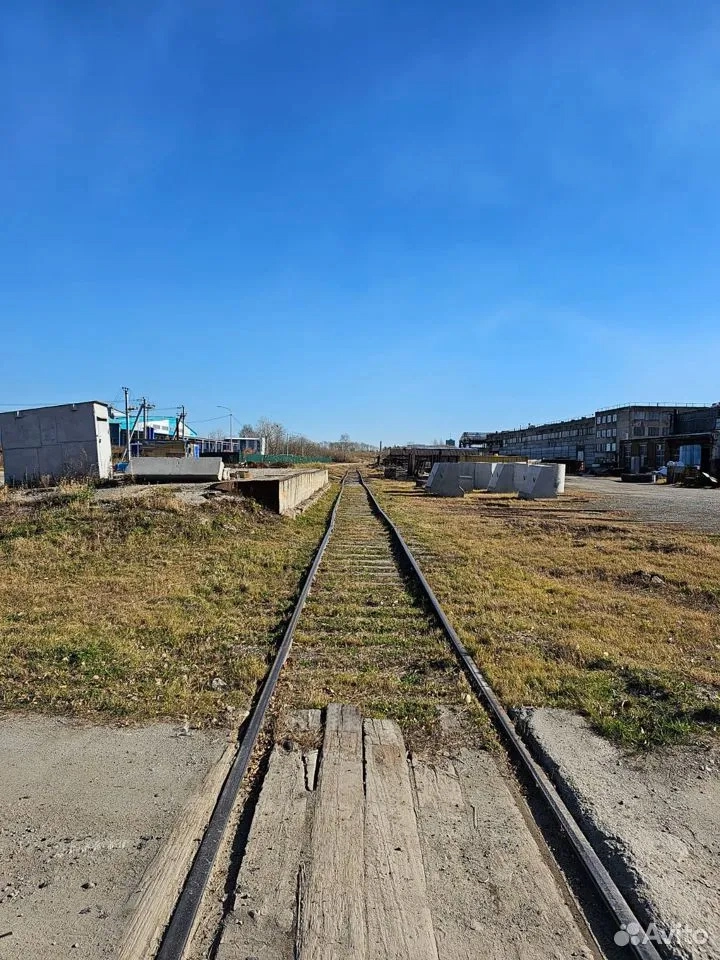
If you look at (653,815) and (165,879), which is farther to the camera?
(653,815)

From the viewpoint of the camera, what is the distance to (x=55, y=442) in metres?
18.3

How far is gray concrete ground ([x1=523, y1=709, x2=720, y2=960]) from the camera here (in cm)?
267

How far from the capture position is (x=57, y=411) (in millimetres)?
17875

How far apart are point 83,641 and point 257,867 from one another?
12.9 ft

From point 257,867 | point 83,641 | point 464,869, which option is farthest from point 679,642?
point 83,641

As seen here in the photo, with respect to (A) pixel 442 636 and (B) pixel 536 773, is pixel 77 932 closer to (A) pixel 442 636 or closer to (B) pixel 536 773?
(B) pixel 536 773

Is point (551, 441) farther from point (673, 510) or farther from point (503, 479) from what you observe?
point (673, 510)

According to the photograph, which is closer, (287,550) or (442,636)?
(442,636)

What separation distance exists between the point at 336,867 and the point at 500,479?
1196 inches

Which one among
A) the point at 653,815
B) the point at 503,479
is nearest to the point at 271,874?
the point at 653,815

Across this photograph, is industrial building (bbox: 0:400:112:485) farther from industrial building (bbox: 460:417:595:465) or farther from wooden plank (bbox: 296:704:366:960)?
industrial building (bbox: 460:417:595:465)

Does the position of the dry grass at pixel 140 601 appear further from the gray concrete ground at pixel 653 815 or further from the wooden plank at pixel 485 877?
the gray concrete ground at pixel 653 815

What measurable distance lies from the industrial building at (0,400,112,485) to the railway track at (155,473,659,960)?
8.95m

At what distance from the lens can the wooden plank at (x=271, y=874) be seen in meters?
2.42
